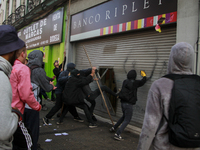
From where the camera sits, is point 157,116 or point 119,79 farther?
point 119,79

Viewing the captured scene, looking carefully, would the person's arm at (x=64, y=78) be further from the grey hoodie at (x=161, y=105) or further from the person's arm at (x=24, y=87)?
the grey hoodie at (x=161, y=105)

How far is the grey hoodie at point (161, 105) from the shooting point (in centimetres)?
167

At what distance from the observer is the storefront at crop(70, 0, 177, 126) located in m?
5.22

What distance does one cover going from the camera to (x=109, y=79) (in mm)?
7059

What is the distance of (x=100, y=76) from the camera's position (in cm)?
749

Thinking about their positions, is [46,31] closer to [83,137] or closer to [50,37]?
[50,37]

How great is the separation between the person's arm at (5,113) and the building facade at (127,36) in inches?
167

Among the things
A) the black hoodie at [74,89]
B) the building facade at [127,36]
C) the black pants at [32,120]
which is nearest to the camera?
the black pants at [32,120]

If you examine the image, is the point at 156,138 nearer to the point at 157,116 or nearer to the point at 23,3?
the point at 157,116

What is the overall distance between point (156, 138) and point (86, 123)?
474 centimetres

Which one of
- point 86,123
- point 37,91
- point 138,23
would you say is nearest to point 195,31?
point 138,23

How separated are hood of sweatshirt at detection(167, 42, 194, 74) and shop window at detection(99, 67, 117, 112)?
16.6 feet

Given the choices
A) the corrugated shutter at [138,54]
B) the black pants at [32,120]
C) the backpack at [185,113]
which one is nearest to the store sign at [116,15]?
the corrugated shutter at [138,54]

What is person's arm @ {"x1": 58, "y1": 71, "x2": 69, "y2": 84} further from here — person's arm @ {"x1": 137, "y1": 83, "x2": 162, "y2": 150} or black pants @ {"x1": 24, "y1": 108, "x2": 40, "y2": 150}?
person's arm @ {"x1": 137, "y1": 83, "x2": 162, "y2": 150}
